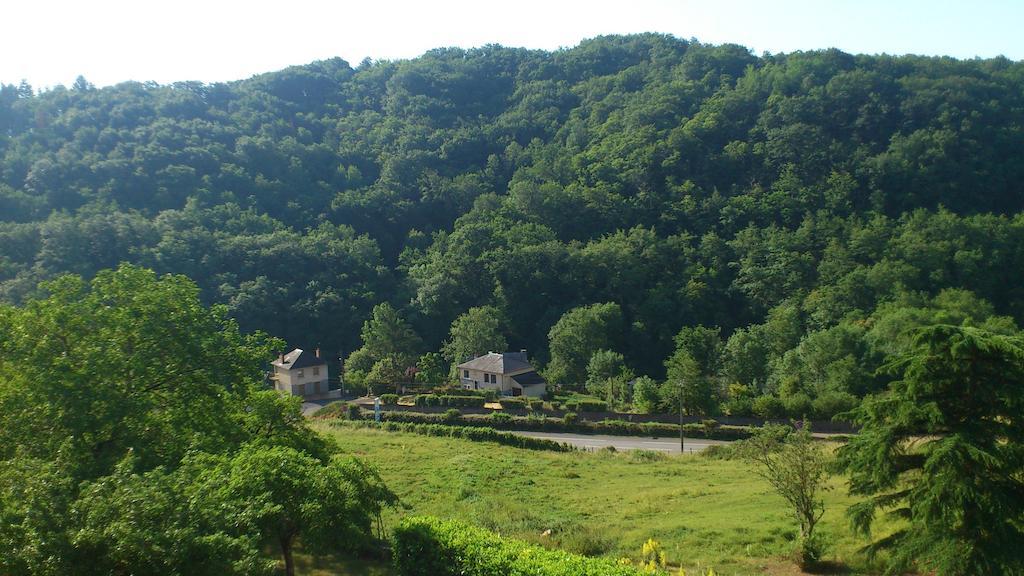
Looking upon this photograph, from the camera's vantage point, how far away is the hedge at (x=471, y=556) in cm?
1187

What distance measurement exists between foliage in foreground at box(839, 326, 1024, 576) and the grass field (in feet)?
9.68

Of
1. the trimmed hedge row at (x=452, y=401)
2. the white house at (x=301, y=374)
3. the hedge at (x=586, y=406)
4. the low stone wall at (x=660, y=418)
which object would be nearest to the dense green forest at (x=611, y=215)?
the low stone wall at (x=660, y=418)

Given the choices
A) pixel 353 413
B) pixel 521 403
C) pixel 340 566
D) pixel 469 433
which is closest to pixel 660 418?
pixel 521 403

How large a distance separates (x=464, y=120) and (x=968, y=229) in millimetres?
78271

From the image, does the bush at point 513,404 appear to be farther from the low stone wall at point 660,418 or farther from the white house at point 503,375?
the white house at point 503,375

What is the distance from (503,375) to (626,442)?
1646cm

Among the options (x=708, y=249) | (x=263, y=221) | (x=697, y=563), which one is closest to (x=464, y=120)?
(x=263, y=221)

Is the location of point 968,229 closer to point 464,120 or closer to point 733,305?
point 733,305

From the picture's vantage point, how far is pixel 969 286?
6153 cm

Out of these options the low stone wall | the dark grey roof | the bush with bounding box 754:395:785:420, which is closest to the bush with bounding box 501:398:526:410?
the low stone wall

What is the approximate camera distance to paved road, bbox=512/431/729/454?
38.2m

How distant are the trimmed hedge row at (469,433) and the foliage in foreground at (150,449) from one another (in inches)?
832

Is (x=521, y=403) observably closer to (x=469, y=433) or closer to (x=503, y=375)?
(x=503, y=375)

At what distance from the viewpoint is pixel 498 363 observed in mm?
55656
